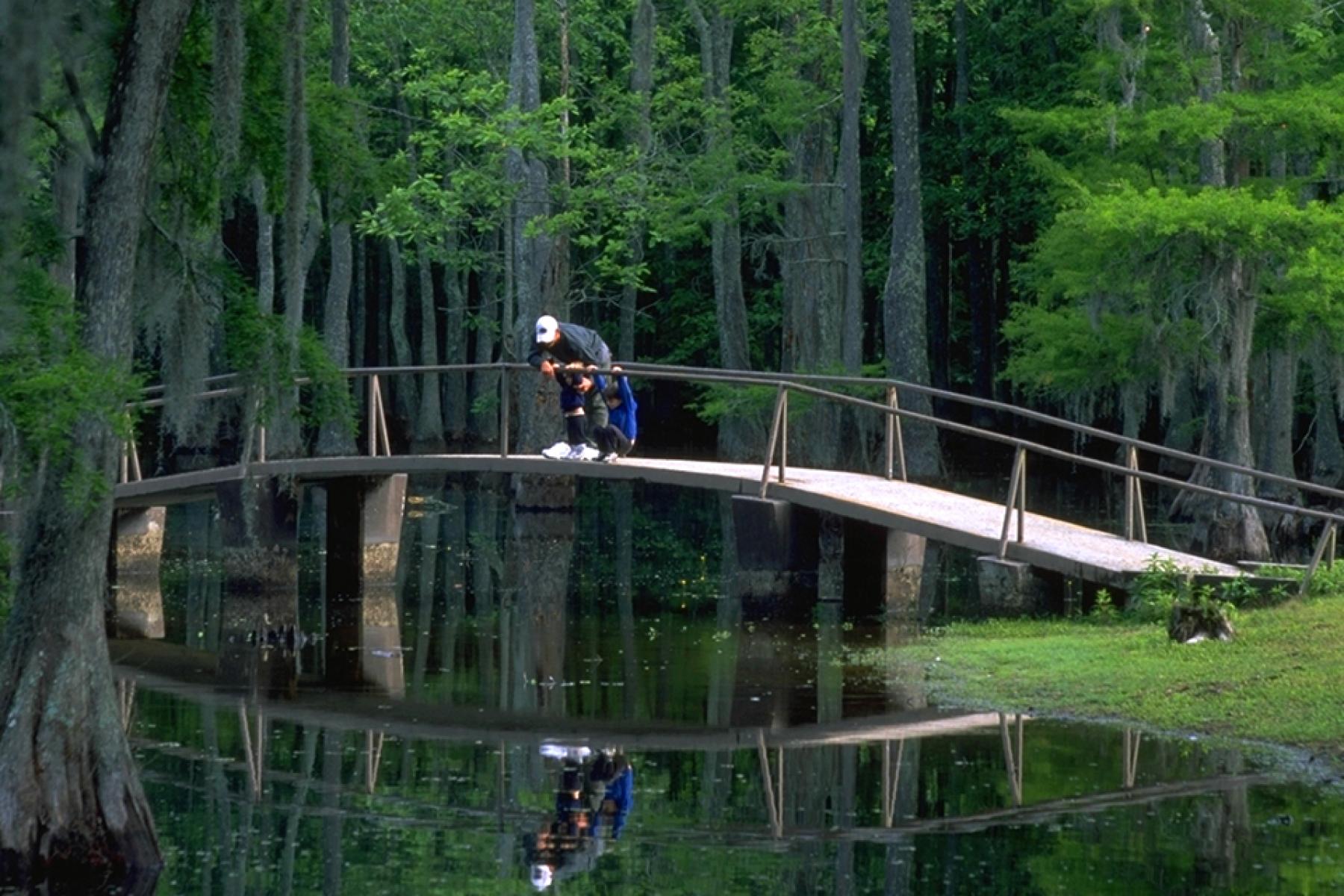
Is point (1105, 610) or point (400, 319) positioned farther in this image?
point (400, 319)

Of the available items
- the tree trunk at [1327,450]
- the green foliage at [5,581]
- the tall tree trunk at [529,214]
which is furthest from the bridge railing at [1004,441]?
the tree trunk at [1327,450]

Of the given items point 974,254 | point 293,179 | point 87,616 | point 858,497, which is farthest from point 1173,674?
point 974,254

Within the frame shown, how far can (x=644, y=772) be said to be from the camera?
13.3 metres

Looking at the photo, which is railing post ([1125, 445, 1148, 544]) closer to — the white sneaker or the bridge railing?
the bridge railing

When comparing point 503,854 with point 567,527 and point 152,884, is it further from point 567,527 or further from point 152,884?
point 567,527

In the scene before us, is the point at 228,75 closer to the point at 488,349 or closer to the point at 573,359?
the point at 573,359

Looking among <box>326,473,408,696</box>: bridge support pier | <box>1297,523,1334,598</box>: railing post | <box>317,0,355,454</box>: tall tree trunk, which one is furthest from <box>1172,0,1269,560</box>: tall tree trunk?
<box>317,0,355,454</box>: tall tree trunk

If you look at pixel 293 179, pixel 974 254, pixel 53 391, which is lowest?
pixel 53 391

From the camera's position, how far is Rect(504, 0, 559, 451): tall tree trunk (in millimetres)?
31906

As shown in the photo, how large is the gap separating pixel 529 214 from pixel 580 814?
21.8 meters

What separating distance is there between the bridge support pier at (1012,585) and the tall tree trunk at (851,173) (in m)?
15.5

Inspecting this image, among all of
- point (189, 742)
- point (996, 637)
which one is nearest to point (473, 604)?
point (996, 637)

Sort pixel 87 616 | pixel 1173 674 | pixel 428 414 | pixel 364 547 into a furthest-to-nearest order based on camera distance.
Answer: pixel 428 414 < pixel 364 547 < pixel 1173 674 < pixel 87 616

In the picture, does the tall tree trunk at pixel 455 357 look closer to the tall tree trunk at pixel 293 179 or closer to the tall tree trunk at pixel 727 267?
the tall tree trunk at pixel 727 267
